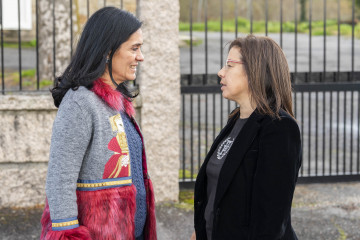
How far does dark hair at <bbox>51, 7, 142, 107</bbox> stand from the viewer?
2898 mm

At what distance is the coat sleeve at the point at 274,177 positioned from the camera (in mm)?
2867

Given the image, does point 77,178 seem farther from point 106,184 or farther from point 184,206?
point 184,206

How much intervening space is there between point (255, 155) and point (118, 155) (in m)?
0.59

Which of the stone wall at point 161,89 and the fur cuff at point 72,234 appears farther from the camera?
the stone wall at point 161,89

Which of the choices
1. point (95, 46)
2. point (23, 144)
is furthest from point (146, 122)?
point (95, 46)

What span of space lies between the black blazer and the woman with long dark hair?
41 cm

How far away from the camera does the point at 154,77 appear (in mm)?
5844

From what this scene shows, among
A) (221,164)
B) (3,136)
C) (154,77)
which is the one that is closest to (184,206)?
(154,77)

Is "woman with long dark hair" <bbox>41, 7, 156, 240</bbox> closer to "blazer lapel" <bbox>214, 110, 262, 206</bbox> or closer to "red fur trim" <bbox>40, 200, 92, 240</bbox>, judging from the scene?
"red fur trim" <bbox>40, 200, 92, 240</bbox>

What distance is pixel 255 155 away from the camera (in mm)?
2949

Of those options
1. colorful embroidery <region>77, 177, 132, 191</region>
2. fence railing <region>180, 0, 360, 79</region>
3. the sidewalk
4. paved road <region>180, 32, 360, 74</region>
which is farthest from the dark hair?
fence railing <region>180, 0, 360, 79</region>

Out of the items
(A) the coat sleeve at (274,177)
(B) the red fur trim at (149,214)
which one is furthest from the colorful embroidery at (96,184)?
(A) the coat sleeve at (274,177)

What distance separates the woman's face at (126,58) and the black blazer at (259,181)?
57 centimetres

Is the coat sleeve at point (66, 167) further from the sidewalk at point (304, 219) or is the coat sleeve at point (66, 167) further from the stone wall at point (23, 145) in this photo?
the stone wall at point (23, 145)
